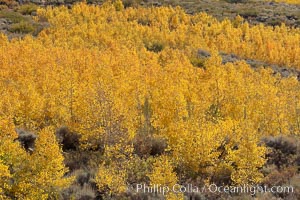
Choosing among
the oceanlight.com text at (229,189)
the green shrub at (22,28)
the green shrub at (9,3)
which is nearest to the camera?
the oceanlight.com text at (229,189)

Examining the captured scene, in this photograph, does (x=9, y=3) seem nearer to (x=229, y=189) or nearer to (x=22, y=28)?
(x=22, y=28)

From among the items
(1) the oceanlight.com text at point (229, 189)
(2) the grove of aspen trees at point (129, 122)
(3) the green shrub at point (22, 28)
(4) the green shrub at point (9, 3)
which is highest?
(2) the grove of aspen trees at point (129, 122)

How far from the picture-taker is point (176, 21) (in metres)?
42.5

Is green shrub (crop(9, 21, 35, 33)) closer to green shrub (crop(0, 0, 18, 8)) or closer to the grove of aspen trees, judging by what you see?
the grove of aspen trees

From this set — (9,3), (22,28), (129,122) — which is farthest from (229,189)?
(9,3)

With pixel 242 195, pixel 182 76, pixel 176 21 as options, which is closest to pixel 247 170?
pixel 242 195

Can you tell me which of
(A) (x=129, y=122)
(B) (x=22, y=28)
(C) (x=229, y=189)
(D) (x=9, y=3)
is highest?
(A) (x=129, y=122)

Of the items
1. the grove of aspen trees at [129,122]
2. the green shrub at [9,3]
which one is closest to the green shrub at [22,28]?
the grove of aspen trees at [129,122]

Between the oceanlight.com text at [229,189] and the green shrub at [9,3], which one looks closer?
the oceanlight.com text at [229,189]

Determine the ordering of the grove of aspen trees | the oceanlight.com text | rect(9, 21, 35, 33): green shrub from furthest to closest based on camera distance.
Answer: rect(9, 21, 35, 33): green shrub → the oceanlight.com text → the grove of aspen trees

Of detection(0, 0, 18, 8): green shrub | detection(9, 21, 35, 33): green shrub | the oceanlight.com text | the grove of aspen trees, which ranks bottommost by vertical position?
detection(9, 21, 35, 33): green shrub

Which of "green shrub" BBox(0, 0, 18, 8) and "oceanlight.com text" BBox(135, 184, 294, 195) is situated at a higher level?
"oceanlight.com text" BBox(135, 184, 294, 195)

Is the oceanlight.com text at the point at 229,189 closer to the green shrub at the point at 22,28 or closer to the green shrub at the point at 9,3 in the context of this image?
the green shrub at the point at 22,28

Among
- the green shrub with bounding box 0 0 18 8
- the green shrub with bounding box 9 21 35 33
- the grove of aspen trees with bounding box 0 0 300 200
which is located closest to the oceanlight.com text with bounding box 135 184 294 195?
the grove of aspen trees with bounding box 0 0 300 200
